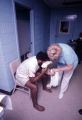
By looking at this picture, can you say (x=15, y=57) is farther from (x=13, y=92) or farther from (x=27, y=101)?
(x=27, y=101)

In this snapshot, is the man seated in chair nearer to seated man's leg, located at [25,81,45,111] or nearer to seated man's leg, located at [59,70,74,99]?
seated man's leg, located at [25,81,45,111]

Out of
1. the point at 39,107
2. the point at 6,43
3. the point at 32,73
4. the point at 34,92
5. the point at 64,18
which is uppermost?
the point at 64,18

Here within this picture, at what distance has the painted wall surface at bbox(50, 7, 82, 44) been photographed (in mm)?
4032

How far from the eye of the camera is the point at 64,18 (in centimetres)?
429

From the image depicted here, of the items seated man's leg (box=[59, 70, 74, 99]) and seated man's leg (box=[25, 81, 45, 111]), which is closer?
seated man's leg (box=[25, 81, 45, 111])

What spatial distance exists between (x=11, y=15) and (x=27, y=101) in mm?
1712

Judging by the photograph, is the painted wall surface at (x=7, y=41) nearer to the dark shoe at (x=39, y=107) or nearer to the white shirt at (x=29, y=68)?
the white shirt at (x=29, y=68)

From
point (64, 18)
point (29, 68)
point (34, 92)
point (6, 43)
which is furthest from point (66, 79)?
point (64, 18)

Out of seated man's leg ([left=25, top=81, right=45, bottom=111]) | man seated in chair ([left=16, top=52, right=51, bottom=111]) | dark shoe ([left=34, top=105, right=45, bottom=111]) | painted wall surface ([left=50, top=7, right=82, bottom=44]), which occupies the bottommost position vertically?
dark shoe ([left=34, top=105, right=45, bottom=111])

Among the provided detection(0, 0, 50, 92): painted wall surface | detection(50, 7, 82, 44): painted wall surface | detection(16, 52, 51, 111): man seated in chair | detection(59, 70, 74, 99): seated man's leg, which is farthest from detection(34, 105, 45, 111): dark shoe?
detection(50, 7, 82, 44): painted wall surface

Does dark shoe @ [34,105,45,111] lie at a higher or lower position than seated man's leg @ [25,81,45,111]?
lower

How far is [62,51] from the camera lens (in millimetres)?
1483

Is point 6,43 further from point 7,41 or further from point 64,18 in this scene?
point 64,18

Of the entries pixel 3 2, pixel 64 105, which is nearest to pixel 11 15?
pixel 3 2
